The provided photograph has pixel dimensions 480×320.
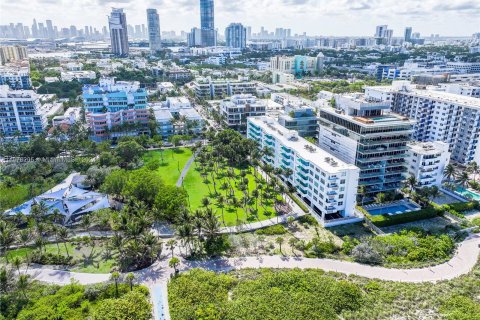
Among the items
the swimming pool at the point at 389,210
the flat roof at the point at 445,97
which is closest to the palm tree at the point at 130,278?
the swimming pool at the point at 389,210

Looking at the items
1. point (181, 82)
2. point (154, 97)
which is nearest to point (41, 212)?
point (154, 97)

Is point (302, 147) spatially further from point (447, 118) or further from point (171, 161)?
point (447, 118)

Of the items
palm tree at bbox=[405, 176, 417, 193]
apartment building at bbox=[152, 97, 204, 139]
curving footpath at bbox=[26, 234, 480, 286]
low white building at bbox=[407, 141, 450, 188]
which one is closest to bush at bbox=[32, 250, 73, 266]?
curving footpath at bbox=[26, 234, 480, 286]

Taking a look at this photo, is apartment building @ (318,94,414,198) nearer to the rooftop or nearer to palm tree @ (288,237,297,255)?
the rooftop

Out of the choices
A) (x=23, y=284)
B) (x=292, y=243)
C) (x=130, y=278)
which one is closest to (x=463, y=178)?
(x=292, y=243)

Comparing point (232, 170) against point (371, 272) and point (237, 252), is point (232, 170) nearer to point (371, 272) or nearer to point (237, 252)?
point (237, 252)

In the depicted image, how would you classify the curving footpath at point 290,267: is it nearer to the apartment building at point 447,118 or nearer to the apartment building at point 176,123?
the apartment building at point 447,118
